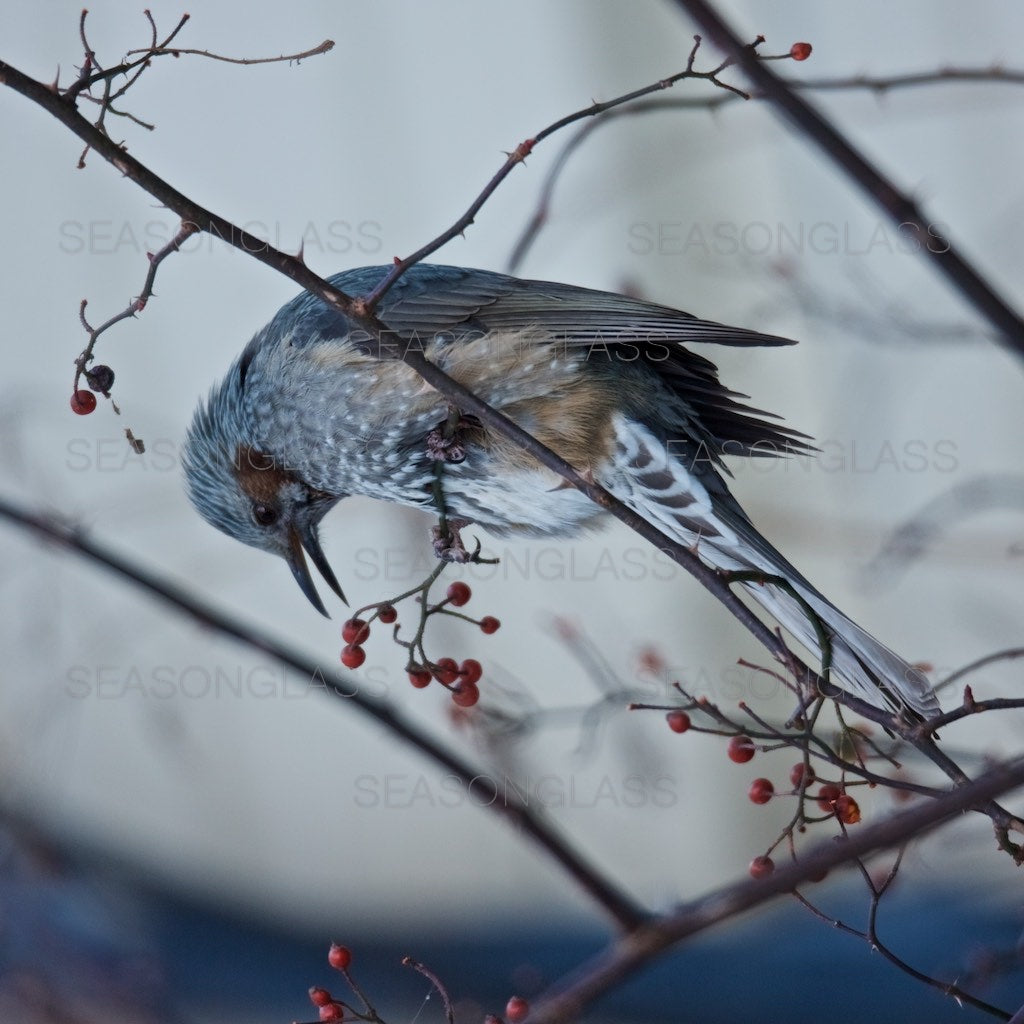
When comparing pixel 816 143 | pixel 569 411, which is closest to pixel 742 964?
pixel 569 411

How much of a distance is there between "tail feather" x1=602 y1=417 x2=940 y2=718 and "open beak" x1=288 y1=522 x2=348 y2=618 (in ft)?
2.41

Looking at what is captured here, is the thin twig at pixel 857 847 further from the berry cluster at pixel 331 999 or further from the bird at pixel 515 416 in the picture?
the bird at pixel 515 416

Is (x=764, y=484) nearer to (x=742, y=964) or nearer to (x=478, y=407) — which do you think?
(x=742, y=964)

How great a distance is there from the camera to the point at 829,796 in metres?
1.53

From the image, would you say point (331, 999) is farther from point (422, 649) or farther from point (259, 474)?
point (259, 474)

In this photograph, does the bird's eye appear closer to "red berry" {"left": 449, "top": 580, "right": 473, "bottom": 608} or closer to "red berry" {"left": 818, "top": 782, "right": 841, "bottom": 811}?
"red berry" {"left": 449, "top": 580, "right": 473, "bottom": 608}

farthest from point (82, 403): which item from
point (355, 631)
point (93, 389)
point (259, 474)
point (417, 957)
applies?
point (417, 957)

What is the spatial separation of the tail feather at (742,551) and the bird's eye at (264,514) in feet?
2.57

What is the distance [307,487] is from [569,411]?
0.64 metres

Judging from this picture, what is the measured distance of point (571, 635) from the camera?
101 inches

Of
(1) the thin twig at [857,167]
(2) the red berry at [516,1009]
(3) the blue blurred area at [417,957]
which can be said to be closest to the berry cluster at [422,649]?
(2) the red berry at [516,1009]

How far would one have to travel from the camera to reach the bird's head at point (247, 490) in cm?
256

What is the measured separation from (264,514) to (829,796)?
58.9 inches

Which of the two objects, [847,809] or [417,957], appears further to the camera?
[417,957]
